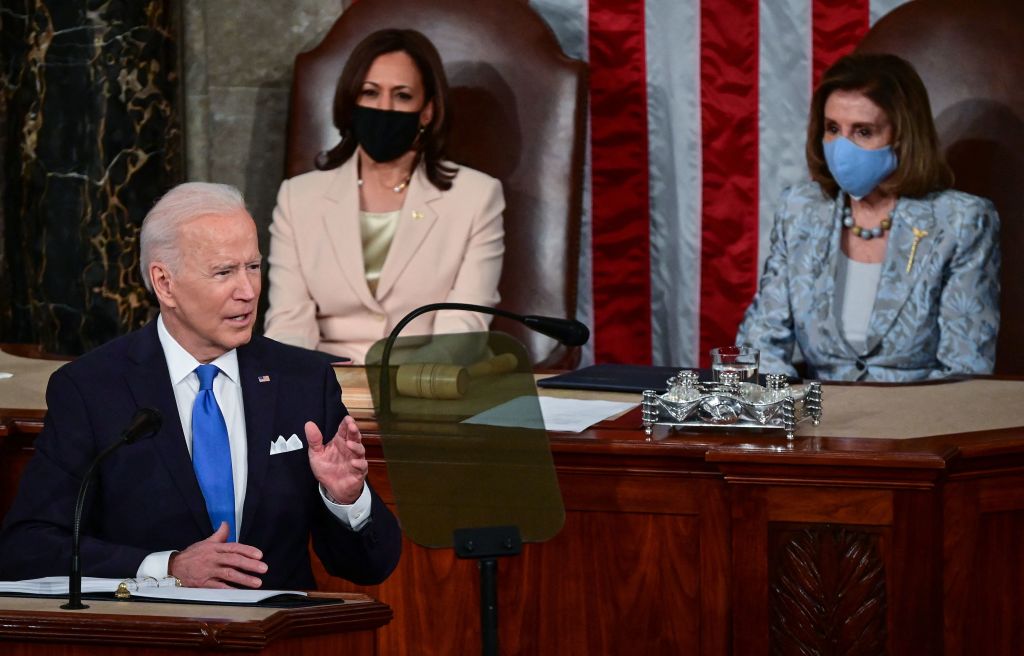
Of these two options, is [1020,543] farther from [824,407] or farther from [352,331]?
[352,331]

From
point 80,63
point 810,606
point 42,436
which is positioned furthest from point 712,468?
point 80,63

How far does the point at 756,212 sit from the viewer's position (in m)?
5.02

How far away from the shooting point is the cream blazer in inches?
177

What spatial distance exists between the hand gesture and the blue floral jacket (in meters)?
2.07

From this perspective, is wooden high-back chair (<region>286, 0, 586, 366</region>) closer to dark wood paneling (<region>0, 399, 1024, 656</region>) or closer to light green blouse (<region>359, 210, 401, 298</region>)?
light green blouse (<region>359, 210, 401, 298</region>)

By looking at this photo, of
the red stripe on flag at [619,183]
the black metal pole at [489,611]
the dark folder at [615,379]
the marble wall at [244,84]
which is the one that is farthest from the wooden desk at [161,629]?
the marble wall at [244,84]

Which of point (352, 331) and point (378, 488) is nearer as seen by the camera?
point (378, 488)

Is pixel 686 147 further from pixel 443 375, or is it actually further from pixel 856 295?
pixel 443 375

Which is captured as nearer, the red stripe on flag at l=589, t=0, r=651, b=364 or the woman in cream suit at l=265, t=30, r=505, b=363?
the woman in cream suit at l=265, t=30, r=505, b=363

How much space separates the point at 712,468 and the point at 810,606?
302mm

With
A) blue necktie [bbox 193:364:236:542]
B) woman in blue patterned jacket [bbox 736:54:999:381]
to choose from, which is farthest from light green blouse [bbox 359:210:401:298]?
blue necktie [bbox 193:364:236:542]

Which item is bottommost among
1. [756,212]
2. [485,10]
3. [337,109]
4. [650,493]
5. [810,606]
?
[810,606]

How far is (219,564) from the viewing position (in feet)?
7.14

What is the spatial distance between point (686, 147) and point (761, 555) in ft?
8.54
